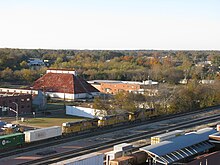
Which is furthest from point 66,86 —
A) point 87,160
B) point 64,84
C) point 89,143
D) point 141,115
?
point 87,160

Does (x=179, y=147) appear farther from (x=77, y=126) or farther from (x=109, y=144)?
(x=77, y=126)

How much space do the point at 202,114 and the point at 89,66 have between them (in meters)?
60.9

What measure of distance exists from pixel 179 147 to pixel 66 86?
43.9 m

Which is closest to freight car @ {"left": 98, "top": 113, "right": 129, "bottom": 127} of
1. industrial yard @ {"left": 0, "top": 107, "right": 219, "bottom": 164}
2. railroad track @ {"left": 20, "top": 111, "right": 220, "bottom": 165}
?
industrial yard @ {"left": 0, "top": 107, "right": 219, "bottom": 164}

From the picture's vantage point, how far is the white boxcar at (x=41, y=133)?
3100cm

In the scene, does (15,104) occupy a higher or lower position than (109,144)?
higher

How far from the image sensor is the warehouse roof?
76.4 ft

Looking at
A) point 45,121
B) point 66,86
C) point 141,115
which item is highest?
point 66,86

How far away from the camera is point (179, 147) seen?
24875mm

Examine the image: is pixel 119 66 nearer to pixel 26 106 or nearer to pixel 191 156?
pixel 26 106

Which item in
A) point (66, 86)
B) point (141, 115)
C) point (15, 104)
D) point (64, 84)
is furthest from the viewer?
point (64, 84)

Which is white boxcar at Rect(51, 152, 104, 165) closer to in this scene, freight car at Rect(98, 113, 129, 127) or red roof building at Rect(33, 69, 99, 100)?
freight car at Rect(98, 113, 129, 127)

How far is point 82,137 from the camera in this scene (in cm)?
3359

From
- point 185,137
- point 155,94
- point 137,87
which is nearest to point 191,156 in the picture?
point 185,137
